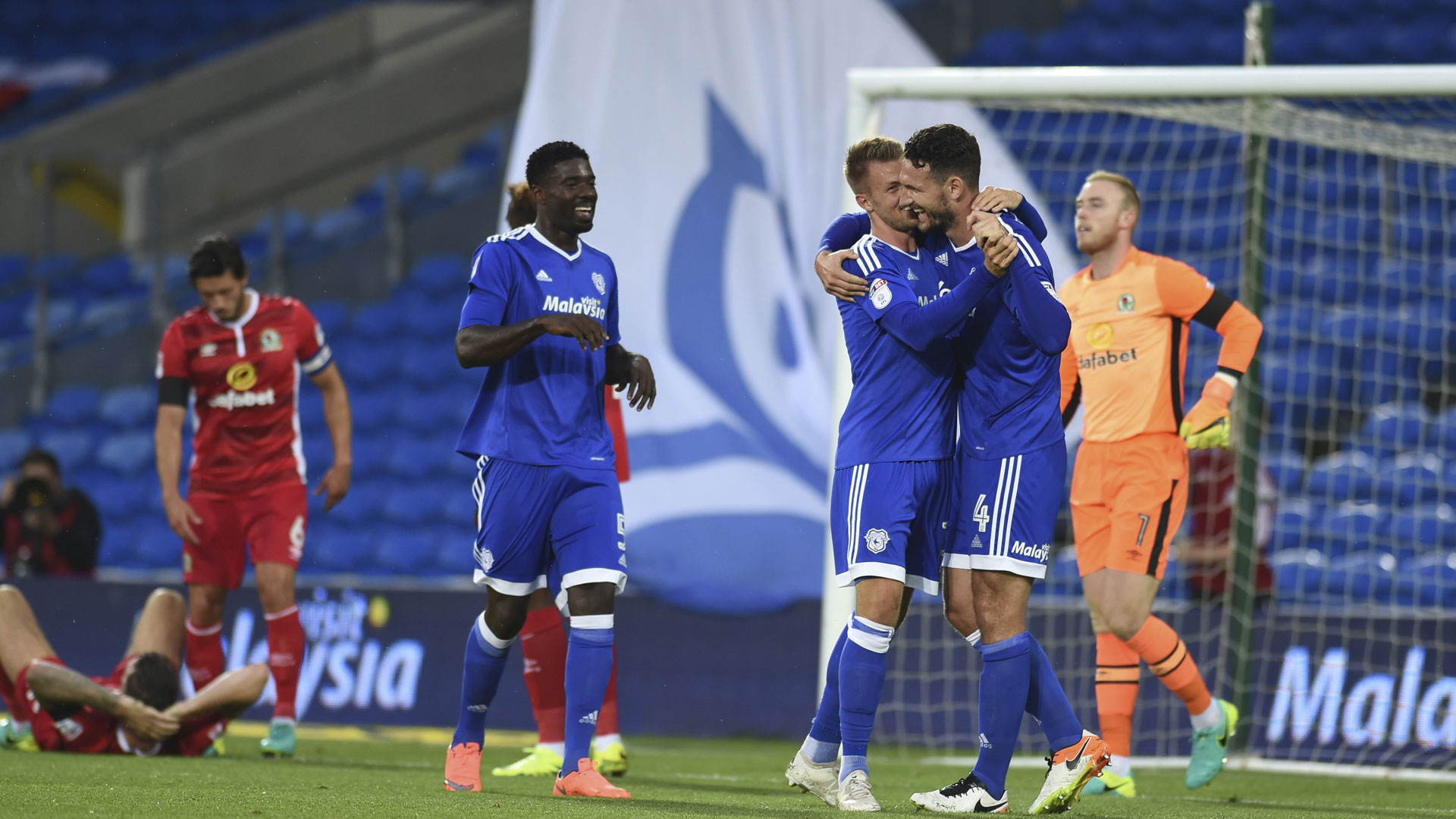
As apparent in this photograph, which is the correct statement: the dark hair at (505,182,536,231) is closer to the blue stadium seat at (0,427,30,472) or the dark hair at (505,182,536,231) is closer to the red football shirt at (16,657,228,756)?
the red football shirt at (16,657,228,756)

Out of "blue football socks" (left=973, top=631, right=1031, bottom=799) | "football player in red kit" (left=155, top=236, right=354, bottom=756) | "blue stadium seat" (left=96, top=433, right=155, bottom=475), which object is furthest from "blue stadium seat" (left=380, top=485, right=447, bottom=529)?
"blue football socks" (left=973, top=631, right=1031, bottom=799)

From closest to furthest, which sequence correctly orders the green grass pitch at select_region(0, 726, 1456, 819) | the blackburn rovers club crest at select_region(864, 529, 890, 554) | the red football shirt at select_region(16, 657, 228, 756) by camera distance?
1. the green grass pitch at select_region(0, 726, 1456, 819)
2. the blackburn rovers club crest at select_region(864, 529, 890, 554)
3. the red football shirt at select_region(16, 657, 228, 756)

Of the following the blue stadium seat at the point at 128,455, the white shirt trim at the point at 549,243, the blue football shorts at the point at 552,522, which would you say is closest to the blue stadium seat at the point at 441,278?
the blue stadium seat at the point at 128,455

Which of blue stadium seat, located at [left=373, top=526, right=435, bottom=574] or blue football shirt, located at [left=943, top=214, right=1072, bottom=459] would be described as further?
blue stadium seat, located at [left=373, top=526, right=435, bottom=574]

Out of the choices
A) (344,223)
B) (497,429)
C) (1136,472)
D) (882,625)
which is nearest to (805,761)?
(882,625)

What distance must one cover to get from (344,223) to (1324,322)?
27.9 feet

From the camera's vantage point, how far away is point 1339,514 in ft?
30.8

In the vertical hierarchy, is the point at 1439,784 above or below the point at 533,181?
below

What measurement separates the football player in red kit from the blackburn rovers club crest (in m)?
3.04

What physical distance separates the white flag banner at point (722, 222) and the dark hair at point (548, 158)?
14.4ft

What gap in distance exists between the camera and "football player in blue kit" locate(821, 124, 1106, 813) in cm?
448

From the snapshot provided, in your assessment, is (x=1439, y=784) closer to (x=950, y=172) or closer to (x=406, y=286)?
(x=950, y=172)

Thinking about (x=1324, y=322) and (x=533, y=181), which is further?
(x=1324, y=322)

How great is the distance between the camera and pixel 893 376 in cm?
459
